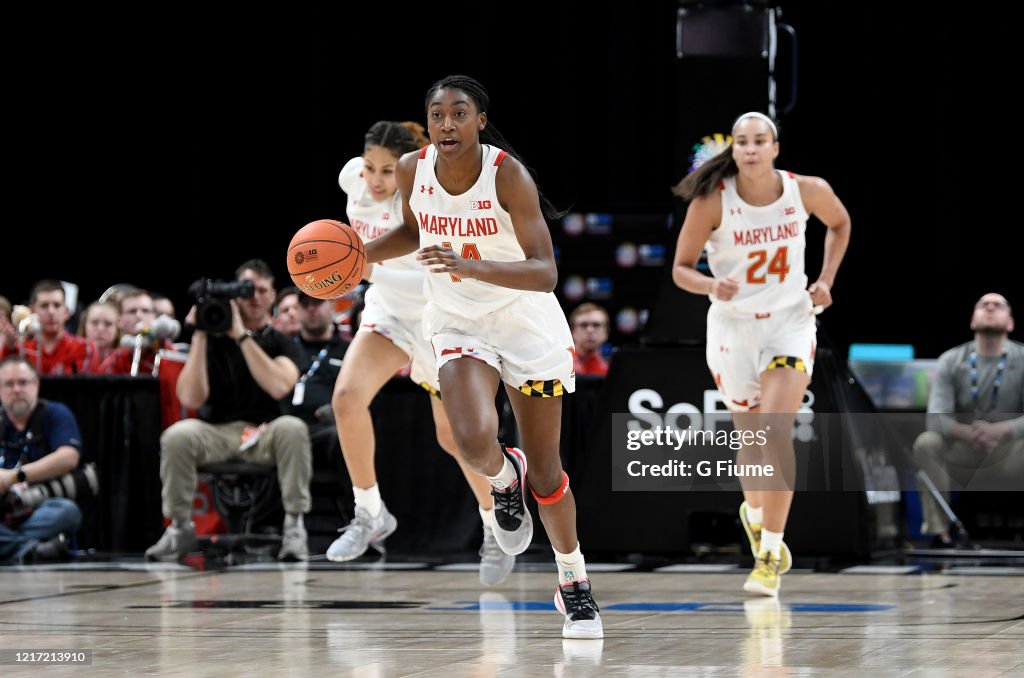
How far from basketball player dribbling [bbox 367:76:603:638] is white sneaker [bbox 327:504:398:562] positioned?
4.07 feet

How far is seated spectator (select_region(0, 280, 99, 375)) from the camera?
900 cm

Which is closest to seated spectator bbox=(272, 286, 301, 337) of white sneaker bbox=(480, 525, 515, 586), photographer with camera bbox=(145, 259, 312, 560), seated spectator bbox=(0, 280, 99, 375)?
photographer with camera bbox=(145, 259, 312, 560)

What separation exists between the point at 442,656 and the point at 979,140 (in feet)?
26.8

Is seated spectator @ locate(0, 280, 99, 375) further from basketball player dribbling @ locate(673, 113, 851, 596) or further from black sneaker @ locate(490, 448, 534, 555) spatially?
black sneaker @ locate(490, 448, 534, 555)

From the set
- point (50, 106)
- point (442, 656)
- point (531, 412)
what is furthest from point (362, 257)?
point (50, 106)

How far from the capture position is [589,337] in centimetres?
905

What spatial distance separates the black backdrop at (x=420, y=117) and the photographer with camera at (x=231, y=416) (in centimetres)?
342

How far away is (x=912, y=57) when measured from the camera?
11.1 m

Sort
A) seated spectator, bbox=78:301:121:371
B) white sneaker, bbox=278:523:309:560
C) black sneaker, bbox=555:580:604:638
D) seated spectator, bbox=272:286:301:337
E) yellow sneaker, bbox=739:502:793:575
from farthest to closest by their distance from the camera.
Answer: seated spectator, bbox=272:286:301:337
seated spectator, bbox=78:301:121:371
white sneaker, bbox=278:523:309:560
yellow sneaker, bbox=739:502:793:575
black sneaker, bbox=555:580:604:638

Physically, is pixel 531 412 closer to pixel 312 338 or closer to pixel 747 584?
pixel 747 584

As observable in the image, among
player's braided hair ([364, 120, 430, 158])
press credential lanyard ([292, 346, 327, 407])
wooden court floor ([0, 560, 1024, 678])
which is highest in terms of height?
player's braided hair ([364, 120, 430, 158])

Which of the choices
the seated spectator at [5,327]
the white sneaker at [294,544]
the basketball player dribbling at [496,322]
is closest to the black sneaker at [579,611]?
the basketball player dribbling at [496,322]

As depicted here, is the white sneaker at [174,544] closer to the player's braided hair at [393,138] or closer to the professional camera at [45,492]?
the professional camera at [45,492]

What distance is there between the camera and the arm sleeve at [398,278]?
19.7 ft
